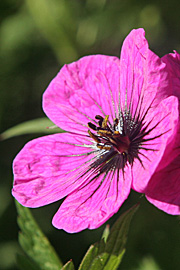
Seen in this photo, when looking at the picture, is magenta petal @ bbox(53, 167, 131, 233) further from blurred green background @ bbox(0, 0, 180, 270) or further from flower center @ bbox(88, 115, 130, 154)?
blurred green background @ bbox(0, 0, 180, 270)

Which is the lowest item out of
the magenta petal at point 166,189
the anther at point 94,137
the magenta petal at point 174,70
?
the magenta petal at point 166,189

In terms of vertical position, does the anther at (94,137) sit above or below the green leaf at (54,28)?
below

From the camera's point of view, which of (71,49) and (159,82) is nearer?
(159,82)

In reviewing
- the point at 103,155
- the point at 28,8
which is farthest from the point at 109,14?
the point at 103,155

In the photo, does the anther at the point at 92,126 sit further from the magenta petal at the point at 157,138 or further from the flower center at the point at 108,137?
the magenta petal at the point at 157,138

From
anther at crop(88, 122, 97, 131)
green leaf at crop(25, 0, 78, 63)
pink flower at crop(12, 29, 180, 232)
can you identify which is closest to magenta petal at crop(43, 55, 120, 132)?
pink flower at crop(12, 29, 180, 232)

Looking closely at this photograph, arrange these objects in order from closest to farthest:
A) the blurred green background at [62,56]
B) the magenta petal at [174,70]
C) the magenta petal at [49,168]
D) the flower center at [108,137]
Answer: the magenta petal at [174,70], the magenta petal at [49,168], the flower center at [108,137], the blurred green background at [62,56]

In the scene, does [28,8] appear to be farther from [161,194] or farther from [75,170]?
[161,194]

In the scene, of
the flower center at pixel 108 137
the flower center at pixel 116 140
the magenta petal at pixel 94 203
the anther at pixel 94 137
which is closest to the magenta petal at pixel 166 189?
the magenta petal at pixel 94 203
